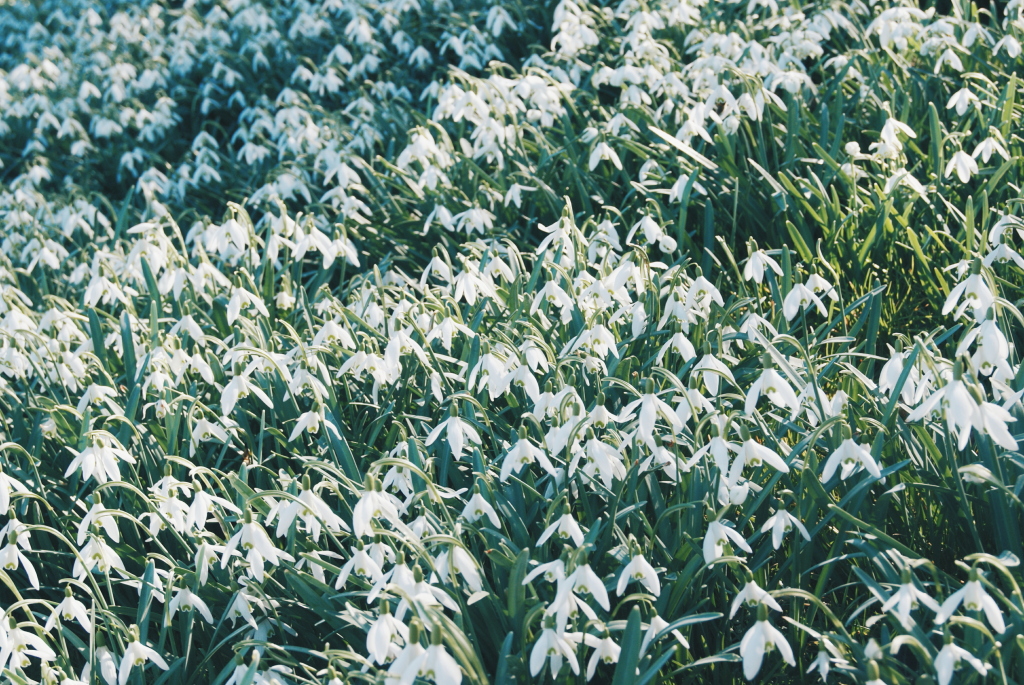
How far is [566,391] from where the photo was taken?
1.82 metres

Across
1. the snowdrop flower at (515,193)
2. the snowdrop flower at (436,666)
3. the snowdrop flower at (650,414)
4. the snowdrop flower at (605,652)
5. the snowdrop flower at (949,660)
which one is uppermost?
the snowdrop flower at (515,193)

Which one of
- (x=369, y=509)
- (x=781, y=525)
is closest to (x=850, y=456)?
(x=781, y=525)

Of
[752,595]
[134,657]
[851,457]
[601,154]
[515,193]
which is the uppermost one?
[601,154]

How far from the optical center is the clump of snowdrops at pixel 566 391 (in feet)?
5.35

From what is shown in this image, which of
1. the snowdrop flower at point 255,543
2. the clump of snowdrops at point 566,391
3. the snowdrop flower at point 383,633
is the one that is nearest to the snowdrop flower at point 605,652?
the clump of snowdrops at point 566,391

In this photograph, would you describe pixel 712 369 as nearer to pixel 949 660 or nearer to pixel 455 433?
pixel 455 433

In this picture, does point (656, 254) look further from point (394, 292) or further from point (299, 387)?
point (299, 387)

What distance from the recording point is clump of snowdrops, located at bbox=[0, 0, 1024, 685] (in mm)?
1632

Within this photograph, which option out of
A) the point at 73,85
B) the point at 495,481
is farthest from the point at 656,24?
the point at 73,85

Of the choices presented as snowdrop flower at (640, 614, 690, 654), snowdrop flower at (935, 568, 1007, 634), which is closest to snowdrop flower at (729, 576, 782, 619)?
snowdrop flower at (640, 614, 690, 654)

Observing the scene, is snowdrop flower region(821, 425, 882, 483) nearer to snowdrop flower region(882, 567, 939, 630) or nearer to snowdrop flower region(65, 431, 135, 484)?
snowdrop flower region(882, 567, 939, 630)

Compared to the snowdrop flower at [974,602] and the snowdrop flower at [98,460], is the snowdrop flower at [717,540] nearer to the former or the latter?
the snowdrop flower at [974,602]

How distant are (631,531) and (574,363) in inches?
17.9

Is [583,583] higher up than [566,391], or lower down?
lower down
